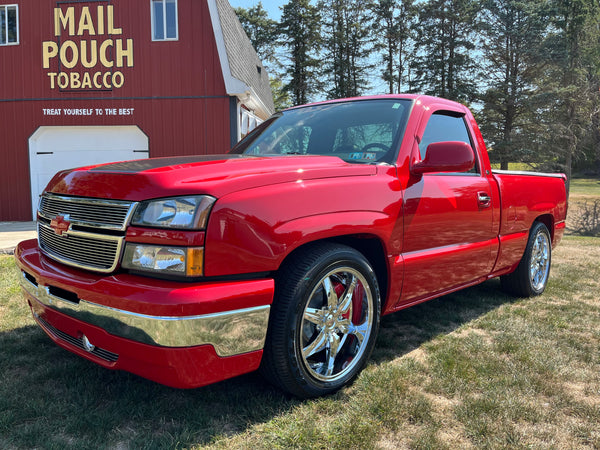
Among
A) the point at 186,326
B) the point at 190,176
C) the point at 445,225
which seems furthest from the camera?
the point at 445,225

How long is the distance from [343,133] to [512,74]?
2816cm

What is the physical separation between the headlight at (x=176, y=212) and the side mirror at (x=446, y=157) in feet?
4.81

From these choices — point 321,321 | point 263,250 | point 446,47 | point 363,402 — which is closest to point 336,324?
point 321,321

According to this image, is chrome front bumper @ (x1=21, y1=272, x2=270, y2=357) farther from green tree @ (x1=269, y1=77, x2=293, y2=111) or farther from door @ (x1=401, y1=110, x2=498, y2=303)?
green tree @ (x1=269, y1=77, x2=293, y2=111)

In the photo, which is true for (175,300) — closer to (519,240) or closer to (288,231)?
(288,231)

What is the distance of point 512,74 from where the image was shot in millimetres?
27188

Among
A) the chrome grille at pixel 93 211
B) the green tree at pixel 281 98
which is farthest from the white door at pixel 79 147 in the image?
the green tree at pixel 281 98

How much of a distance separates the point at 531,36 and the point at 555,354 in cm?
2863

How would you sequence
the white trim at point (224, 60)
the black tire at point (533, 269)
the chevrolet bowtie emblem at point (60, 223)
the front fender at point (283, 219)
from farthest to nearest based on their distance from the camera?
1. the white trim at point (224, 60)
2. the black tire at point (533, 269)
3. the chevrolet bowtie emblem at point (60, 223)
4. the front fender at point (283, 219)

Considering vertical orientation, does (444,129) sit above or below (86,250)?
above

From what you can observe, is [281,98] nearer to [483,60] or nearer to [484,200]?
[483,60]

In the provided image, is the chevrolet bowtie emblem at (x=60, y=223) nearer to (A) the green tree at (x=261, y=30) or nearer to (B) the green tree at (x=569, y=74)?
(B) the green tree at (x=569, y=74)

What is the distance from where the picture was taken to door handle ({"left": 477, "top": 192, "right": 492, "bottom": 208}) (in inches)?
138

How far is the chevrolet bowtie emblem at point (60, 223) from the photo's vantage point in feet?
7.82
